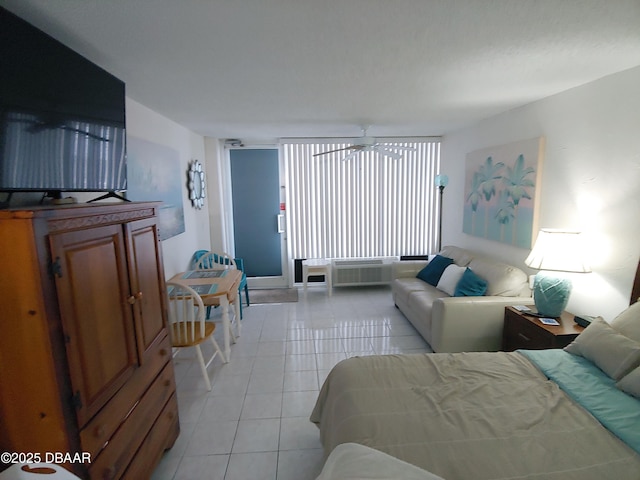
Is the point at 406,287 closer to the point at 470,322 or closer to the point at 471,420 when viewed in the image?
the point at 470,322

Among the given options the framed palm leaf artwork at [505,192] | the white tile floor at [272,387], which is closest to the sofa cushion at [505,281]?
the framed palm leaf artwork at [505,192]

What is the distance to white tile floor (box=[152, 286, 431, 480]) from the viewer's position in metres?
1.84

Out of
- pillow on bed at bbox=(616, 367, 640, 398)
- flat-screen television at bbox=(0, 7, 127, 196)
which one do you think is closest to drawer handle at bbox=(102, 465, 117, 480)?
flat-screen television at bbox=(0, 7, 127, 196)

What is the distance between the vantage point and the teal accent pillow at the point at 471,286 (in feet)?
9.95

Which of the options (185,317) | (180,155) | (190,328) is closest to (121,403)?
(185,317)

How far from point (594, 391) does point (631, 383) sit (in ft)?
0.50

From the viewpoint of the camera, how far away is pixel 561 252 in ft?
7.48

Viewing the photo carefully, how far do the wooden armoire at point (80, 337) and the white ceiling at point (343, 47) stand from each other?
2.84ft

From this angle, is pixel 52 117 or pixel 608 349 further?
pixel 608 349

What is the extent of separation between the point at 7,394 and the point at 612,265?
11.1 feet

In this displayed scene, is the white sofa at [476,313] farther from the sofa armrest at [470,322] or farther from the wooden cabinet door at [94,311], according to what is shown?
the wooden cabinet door at [94,311]

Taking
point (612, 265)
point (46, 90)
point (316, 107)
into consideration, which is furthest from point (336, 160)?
point (46, 90)

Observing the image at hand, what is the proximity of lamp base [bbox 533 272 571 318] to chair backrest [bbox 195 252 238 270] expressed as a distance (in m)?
3.11

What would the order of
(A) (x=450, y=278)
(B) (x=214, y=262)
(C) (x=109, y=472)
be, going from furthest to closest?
(B) (x=214, y=262), (A) (x=450, y=278), (C) (x=109, y=472)
